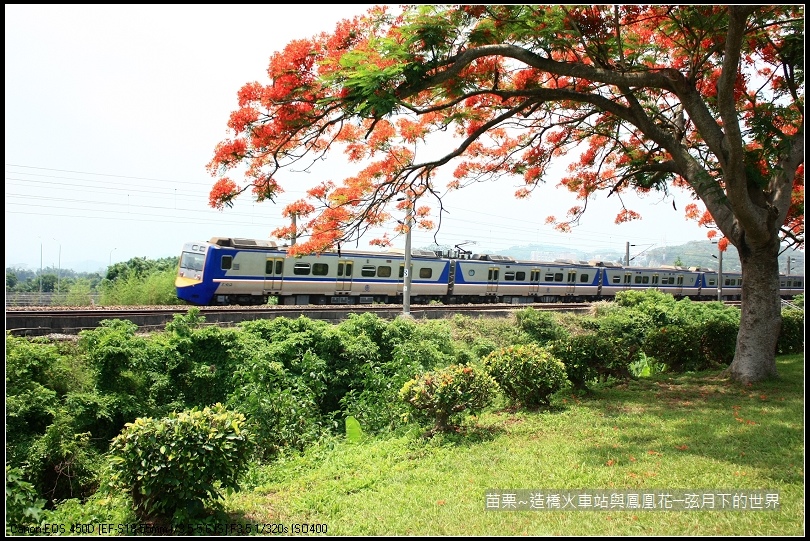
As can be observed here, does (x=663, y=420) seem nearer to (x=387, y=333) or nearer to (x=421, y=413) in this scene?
(x=421, y=413)

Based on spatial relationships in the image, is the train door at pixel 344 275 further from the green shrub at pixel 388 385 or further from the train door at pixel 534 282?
the green shrub at pixel 388 385

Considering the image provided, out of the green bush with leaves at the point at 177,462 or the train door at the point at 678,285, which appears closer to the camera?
the green bush with leaves at the point at 177,462

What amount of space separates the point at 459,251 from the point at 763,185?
57.3ft

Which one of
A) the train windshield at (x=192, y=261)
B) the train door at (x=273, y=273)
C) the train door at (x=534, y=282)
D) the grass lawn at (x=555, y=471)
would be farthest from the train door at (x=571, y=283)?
the grass lawn at (x=555, y=471)

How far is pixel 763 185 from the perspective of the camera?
802 cm

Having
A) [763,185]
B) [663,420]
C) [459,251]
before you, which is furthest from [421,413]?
[459,251]

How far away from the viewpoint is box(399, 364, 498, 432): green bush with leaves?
627 centimetres

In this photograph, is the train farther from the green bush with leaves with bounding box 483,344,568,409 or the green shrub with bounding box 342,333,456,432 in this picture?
the green bush with leaves with bounding box 483,344,568,409

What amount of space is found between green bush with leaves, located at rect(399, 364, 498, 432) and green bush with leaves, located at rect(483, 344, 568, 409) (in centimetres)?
86

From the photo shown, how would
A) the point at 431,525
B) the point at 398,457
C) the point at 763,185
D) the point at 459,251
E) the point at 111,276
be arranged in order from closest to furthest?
1. the point at 431,525
2. the point at 398,457
3. the point at 763,185
4. the point at 459,251
5. the point at 111,276

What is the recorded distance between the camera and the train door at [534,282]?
90.1 feet

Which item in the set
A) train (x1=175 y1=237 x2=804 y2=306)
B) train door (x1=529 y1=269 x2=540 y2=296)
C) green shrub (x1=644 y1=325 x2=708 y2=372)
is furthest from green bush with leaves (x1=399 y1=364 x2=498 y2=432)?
train door (x1=529 y1=269 x2=540 y2=296)

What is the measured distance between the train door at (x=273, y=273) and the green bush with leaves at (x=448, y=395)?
1360 cm

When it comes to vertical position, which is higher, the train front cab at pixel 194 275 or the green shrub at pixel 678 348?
the train front cab at pixel 194 275
